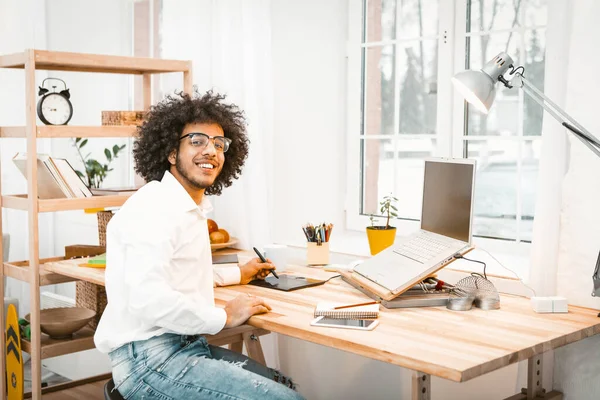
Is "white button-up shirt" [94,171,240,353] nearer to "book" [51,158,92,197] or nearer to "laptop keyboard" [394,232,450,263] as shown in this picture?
"laptop keyboard" [394,232,450,263]

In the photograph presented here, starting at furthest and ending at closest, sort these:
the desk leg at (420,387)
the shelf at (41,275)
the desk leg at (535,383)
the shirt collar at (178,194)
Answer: the shelf at (41,275), the desk leg at (535,383), the shirt collar at (178,194), the desk leg at (420,387)

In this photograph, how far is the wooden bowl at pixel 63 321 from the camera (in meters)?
3.17

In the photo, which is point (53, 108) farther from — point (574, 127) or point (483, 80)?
point (574, 127)

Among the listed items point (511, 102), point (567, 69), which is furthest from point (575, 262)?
point (511, 102)

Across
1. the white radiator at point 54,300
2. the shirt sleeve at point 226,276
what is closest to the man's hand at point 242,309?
the shirt sleeve at point 226,276

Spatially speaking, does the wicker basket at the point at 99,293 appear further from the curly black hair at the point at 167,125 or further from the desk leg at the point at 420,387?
the desk leg at the point at 420,387

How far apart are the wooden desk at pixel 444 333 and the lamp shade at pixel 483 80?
1.87ft

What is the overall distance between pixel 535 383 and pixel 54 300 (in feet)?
9.81

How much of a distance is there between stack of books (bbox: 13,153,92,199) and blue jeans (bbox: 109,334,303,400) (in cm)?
114

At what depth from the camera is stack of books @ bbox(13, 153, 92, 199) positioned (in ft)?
10.1

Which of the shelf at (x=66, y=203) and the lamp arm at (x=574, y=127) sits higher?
the lamp arm at (x=574, y=127)

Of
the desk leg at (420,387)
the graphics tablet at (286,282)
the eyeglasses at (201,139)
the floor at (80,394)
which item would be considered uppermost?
the eyeglasses at (201,139)

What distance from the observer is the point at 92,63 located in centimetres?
311

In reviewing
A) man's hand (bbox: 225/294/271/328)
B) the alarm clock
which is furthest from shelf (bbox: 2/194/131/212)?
man's hand (bbox: 225/294/271/328)
